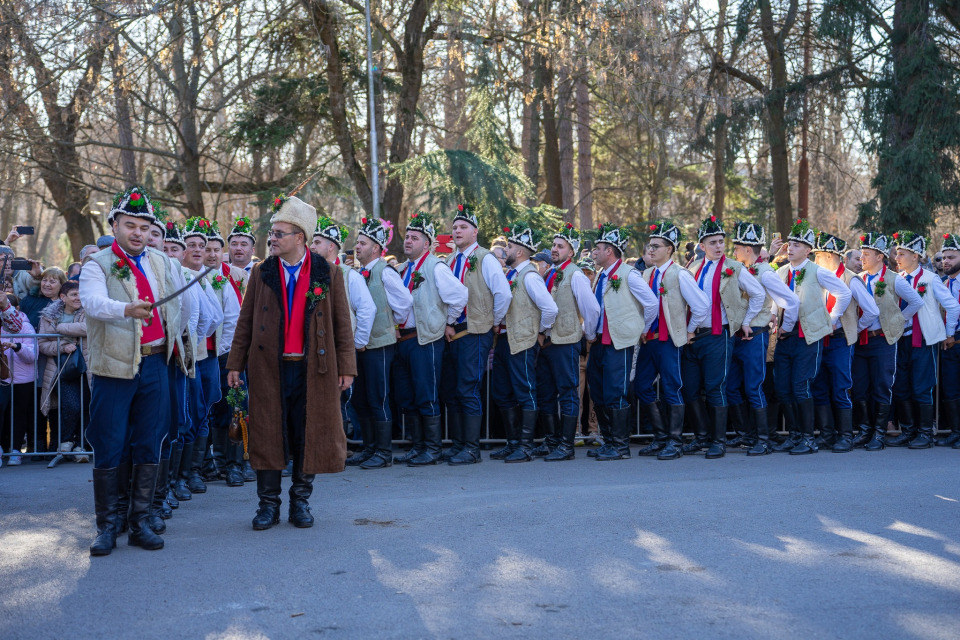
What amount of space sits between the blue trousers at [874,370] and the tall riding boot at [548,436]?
3.54m

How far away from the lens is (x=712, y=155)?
2320 centimetres

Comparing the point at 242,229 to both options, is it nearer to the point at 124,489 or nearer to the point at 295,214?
the point at 295,214

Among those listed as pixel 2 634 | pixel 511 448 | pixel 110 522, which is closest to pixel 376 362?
pixel 511 448

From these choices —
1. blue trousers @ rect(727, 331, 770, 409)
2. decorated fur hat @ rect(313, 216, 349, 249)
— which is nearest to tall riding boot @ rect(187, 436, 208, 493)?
decorated fur hat @ rect(313, 216, 349, 249)

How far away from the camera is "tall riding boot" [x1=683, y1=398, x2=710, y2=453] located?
999 centimetres

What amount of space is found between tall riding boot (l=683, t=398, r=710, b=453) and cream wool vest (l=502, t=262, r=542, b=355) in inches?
74.3

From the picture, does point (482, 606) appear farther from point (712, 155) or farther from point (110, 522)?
point (712, 155)

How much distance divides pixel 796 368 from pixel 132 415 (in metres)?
6.93

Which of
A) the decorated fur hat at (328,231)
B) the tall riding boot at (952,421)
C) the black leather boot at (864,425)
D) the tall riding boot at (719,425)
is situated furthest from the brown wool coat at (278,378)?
the tall riding boot at (952,421)

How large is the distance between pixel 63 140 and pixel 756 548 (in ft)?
A: 58.0

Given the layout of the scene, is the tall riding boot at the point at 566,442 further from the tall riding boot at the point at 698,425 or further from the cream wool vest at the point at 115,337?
the cream wool vest at the point at 115,337

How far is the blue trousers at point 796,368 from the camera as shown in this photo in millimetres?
10047

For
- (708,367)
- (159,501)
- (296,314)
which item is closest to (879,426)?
(708,367)

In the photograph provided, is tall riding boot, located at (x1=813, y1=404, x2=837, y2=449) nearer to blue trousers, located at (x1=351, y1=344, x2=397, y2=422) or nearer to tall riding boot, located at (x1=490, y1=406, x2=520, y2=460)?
tall riding boot, located at (x1=490, y1=406, x2=520, y2=460)
